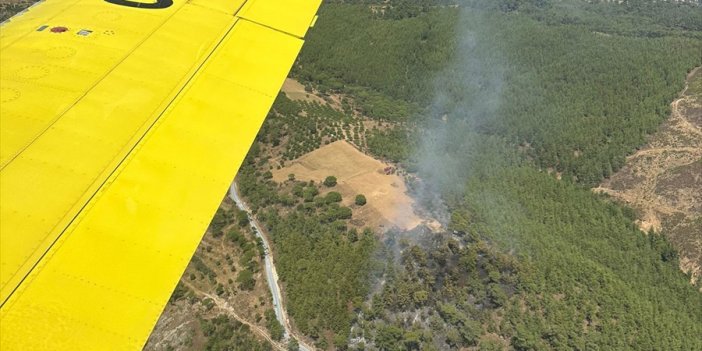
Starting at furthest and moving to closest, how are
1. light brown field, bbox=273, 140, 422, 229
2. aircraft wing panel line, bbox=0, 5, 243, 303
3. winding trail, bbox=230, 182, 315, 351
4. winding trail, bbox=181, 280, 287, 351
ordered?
light brown field, bbox=273, 140, 422, 229, winding trail, bbox=230, 182, 315, 351, winding trail, bbox=181, 280, 287, 351, aircraft wing panel line, bbox=0, 5, 243, 303

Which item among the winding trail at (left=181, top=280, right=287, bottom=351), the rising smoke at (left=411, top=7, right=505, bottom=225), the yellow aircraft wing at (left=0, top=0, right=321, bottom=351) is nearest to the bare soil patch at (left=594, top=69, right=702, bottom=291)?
the rising smoke at (left=411, top=7, right=505, bottom=225)

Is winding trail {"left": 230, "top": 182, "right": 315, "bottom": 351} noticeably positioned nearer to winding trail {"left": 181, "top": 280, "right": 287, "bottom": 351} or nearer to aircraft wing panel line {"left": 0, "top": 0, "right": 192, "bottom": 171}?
winding trail {"left": 181, "top": 280, "right": 287, "bottom": 351}

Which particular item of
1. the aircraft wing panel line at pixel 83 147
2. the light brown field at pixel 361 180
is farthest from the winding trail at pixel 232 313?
the aircraft wing panel line at pixel 83 147

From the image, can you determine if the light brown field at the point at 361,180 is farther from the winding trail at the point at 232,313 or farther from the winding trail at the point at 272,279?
the winding trail at the point at 232,313

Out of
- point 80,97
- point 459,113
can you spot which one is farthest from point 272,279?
point 459,113

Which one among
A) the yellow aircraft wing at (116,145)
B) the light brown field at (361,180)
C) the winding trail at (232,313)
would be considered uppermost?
the yellow aircraft wing at (116,145)

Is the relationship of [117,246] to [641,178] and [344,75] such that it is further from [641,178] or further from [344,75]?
[344,75]
